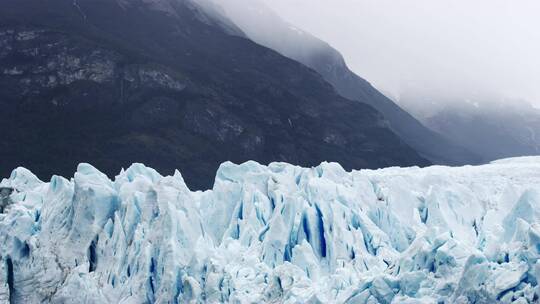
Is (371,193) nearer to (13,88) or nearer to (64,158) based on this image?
(64,158)

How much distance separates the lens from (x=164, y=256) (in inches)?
698

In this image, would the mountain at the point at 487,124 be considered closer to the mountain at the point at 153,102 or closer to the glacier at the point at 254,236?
the mountain at the point at 153,102

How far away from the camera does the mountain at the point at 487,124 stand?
138875mm

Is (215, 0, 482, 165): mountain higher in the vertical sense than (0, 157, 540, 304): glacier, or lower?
lower

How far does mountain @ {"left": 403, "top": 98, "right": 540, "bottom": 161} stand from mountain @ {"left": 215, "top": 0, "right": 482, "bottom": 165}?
1557 centimetres

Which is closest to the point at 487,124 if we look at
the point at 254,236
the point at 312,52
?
the point at 312,52

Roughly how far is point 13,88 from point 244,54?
1604 inches

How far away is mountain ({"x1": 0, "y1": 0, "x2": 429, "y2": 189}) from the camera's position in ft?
230

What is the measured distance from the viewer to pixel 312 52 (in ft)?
475

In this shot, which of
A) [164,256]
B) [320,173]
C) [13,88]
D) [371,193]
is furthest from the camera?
[13,88]

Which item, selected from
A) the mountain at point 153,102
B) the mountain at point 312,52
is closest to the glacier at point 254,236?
the mountain at point 153,102

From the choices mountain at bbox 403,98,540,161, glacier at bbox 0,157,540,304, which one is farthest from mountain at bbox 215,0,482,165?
glacier at bbox 0,157,540,304

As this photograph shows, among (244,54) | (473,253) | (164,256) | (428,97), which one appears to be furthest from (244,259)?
(428,97)

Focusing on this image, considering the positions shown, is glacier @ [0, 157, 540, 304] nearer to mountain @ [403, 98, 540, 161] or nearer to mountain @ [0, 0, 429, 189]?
mountain @ [0, 0, 429, 189]
